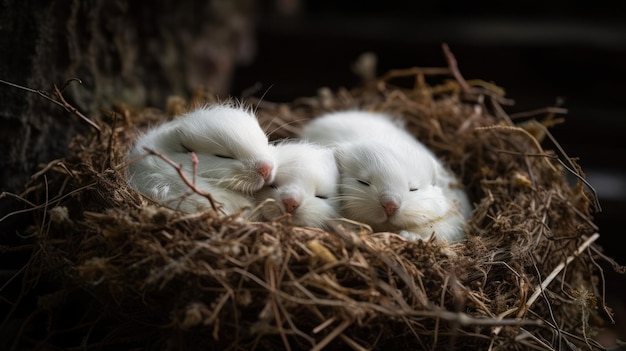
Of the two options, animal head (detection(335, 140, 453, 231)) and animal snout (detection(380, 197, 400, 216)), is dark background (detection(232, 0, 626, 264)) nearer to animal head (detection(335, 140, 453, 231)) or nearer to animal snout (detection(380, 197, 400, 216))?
animal head (detection(335, 140, 453, 231))

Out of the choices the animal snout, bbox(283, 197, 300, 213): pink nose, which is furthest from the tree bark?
the animal snout

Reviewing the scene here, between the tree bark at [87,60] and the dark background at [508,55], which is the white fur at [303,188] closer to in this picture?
the tree bark at [87,60]

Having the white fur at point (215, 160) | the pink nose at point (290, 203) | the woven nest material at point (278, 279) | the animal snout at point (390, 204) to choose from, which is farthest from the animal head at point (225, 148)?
the animal snout at point (390, 204)

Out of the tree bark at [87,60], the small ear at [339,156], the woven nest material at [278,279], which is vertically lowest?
the woven nest material at [278,279]

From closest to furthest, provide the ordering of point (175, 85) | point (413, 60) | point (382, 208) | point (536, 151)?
1. point (382, 208)
2. point (536, 151)
3. point (175, 85)
4. point (413, 60)

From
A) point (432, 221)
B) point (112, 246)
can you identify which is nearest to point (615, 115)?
point (432, 221)

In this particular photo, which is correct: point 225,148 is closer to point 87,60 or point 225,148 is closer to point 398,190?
point 398,190

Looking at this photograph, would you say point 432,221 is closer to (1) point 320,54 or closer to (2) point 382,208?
(2) point 382,208
